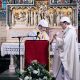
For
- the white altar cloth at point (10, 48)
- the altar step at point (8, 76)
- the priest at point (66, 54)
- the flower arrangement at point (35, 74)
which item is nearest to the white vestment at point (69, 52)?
the priest at point (66, 54)

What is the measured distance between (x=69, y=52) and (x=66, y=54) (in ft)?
0.27

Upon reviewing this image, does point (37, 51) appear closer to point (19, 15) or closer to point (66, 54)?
point (66, 54)

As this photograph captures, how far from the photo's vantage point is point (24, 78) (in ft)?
23.5

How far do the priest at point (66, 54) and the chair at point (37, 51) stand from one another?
231 mm

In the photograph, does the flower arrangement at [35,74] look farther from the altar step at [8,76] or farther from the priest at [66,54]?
the altar step at [8,76]

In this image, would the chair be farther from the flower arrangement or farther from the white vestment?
the flower arrangement

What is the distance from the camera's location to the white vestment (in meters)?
8.19

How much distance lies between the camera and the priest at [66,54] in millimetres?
8172

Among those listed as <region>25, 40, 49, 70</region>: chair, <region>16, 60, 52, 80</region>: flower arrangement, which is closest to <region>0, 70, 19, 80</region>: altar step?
<region>25, 40, 49, 70</region>: chair

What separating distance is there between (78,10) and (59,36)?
479 cm

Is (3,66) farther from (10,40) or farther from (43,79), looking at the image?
(43,79)

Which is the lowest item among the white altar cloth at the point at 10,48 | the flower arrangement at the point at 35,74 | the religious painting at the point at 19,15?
the flower arrangement at the point at 35,74

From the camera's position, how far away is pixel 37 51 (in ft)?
28.7

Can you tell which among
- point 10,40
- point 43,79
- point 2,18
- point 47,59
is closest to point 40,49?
point 47,59
